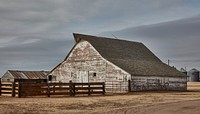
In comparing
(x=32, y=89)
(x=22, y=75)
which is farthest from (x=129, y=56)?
(x=22, y=75)

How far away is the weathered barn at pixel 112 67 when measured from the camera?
150ft

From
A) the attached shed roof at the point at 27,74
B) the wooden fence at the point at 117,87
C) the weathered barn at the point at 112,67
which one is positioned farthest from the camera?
the attached shed roof at the point at 27,74

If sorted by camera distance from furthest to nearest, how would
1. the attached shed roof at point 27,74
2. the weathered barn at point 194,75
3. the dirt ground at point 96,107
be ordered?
the weathered barn at point 194,75 < the attached shed roof at point 27,74 < the dirt ground at point 96,107

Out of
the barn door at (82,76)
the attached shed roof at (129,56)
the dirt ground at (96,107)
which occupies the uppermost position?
the attached shed roof at (129,56)

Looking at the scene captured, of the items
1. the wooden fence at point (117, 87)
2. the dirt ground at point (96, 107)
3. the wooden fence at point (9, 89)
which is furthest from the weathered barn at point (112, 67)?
the dirt ground at point (96, 107)

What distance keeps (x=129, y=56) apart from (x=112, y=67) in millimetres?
7007

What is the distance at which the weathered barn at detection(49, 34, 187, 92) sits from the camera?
150 ft

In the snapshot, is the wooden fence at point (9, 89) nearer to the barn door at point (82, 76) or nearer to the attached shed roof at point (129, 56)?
the attached shed roof at point (129, 56)

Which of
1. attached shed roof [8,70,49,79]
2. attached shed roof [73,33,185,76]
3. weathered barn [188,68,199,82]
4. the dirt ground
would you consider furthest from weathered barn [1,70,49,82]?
weathered barn [188,68,199,82]

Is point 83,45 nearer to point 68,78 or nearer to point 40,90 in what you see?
point 68,78

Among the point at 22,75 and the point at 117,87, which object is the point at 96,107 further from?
the point at 22,75

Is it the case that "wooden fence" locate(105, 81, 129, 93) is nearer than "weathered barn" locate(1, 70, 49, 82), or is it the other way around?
"wooden fence" locate(105, 81, 129, 93)

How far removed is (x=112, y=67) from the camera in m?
46.0

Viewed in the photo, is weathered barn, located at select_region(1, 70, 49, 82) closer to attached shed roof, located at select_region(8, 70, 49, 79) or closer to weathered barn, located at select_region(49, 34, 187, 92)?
attached shed roof, located at select_region(8, 70, 49, 79)
